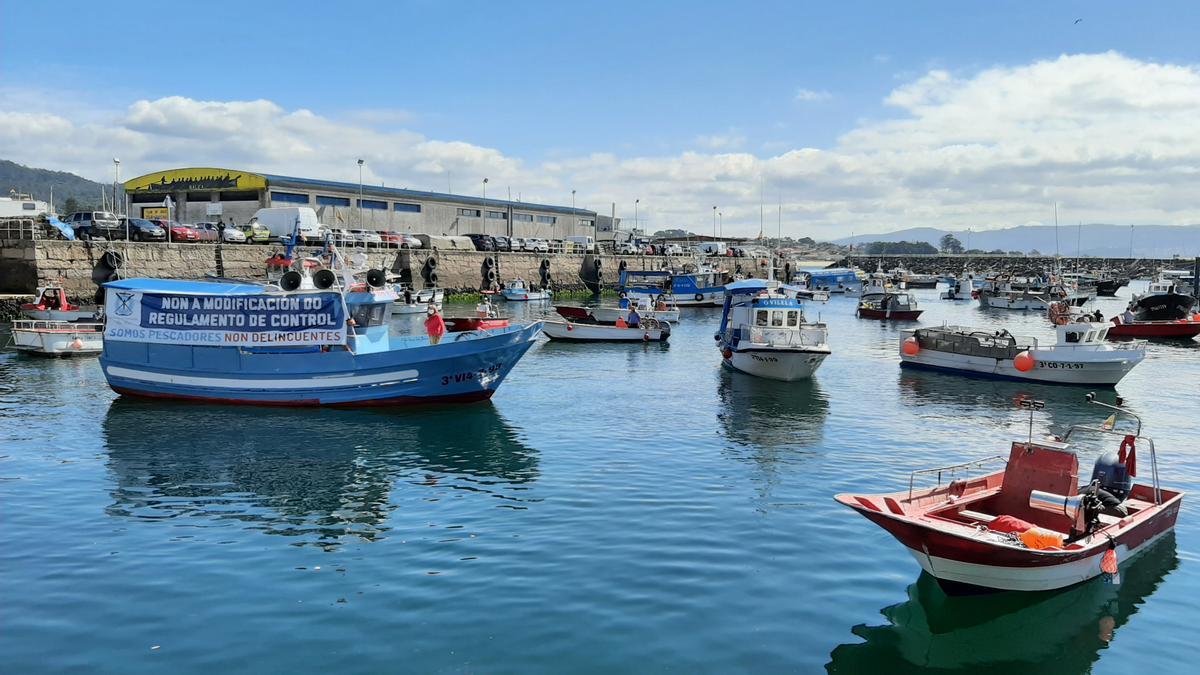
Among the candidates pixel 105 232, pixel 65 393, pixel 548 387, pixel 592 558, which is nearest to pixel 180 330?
pixel 65 393

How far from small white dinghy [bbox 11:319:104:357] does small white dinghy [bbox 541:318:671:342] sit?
22.1 m

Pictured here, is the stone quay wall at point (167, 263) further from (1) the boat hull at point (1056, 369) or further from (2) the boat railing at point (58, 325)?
(1) the boat hull at point (1056, 369)

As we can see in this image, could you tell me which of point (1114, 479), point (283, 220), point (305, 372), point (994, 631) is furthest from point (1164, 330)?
point (283, 220)

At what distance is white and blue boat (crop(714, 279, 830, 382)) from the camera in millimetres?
33875

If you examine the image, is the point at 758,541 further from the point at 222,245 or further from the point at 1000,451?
the point at 222,245

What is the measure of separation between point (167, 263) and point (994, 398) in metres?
51.4

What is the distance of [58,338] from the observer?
3606 centimetres

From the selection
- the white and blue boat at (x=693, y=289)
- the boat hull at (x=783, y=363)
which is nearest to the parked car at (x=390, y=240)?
the white and blue boat at (x=693, y=289)

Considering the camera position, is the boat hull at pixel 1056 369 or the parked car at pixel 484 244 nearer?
the boat hull at pixel 1056 369

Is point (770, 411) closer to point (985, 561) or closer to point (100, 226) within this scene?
point (985, 561)

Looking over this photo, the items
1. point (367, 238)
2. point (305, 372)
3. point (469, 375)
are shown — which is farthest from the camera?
point (367, 238)

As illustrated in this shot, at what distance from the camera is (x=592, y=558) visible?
13.7m

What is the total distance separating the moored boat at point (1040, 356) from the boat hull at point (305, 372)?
2045 cm

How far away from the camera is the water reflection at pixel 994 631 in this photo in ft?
35.3
